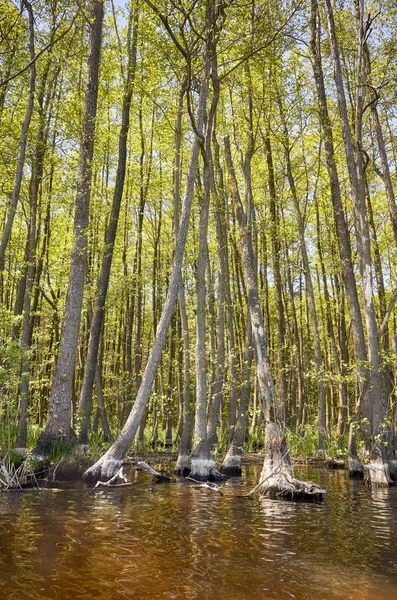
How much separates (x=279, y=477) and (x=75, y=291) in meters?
6.44

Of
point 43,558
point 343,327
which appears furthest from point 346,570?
point 343,327

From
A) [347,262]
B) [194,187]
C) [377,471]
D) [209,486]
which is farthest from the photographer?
[194,187]

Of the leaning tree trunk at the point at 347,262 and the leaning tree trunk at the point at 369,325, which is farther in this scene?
the leaning tree trunk at the point at 347,262

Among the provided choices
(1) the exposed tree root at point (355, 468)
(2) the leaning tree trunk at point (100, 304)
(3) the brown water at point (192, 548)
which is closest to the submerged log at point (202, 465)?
(3) the brown water at point (192, 548)

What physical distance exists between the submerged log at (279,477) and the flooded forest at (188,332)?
39mm

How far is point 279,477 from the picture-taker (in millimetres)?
9555

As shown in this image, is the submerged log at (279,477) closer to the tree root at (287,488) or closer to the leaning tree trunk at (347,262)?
the tree root at (287,488)

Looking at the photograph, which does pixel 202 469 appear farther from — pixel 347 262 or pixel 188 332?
pixel 347 262

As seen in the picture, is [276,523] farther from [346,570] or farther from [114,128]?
[114,128]

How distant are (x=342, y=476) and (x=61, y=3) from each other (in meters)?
15.2

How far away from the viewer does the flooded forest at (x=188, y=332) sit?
4.89 m

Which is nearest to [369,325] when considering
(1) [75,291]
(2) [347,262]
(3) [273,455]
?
(2) [347,262]

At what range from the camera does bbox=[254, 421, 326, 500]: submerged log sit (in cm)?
926

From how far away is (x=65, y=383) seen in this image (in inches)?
452
